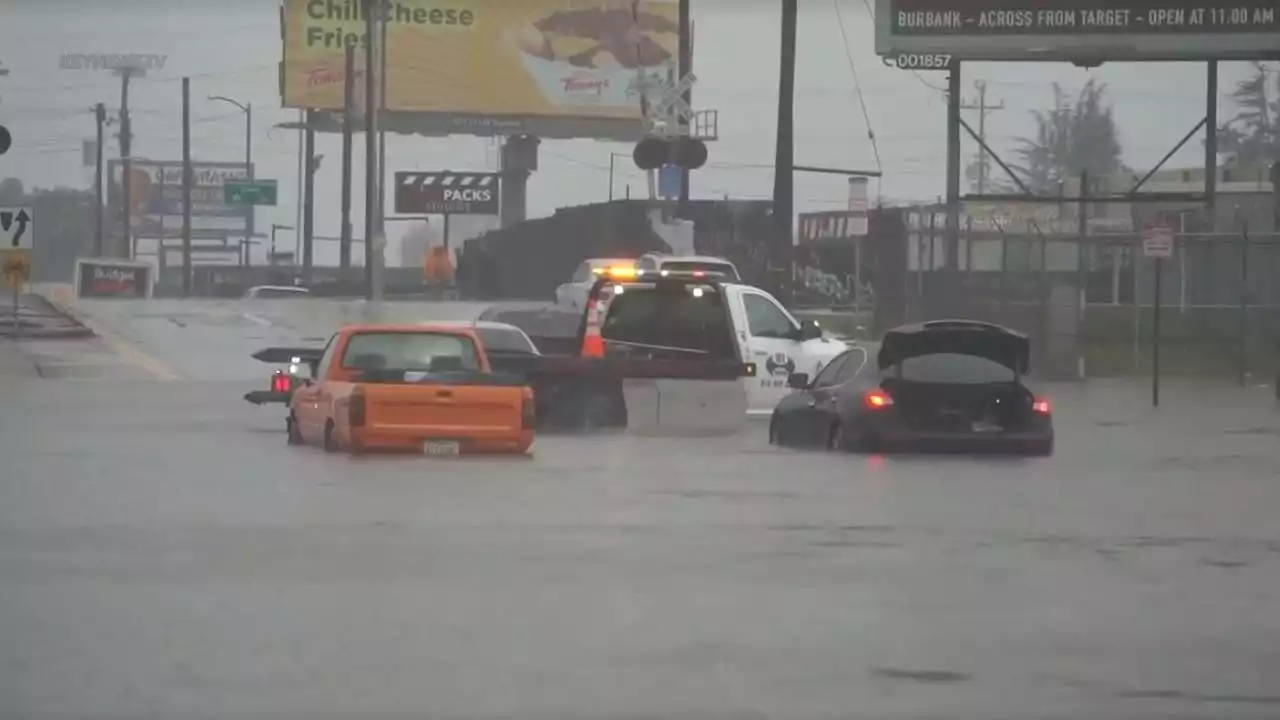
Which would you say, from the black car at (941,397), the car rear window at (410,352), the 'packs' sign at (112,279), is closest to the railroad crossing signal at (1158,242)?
the black car at (941,397)

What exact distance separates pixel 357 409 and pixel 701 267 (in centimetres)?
1123

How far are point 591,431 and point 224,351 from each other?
48.3 feet

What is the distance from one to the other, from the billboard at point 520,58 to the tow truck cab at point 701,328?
38.9 metres

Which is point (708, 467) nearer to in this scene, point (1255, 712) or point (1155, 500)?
point (1155, 500)

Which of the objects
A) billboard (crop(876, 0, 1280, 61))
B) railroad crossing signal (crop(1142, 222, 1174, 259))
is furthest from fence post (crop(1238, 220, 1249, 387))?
railroad crossing signal (crop(1142, 222, 1174, 259))

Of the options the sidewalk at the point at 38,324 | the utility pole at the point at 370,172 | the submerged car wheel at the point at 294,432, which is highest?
the utility pole at the point at 370,172

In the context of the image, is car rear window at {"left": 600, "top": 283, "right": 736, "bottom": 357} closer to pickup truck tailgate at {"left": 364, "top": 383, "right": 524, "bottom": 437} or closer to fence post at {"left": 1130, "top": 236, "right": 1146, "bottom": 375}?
pickup truck tailgate at {"left": 364, "top": 383, "right": 524, "bottom": 437}

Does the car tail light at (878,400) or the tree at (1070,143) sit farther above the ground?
the tree at (1070,143)

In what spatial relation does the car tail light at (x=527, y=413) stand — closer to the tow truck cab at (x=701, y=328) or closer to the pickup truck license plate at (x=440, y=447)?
the pickup truck license plate at (x=440, y=447)

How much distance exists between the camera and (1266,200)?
5247 centimetres

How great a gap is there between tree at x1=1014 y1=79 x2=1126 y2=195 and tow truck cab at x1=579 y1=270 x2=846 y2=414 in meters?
31.3

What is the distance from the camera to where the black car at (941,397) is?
880 inches

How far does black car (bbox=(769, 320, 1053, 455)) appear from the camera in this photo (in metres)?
22.4

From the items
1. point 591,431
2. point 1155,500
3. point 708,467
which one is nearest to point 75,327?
point 591,431
